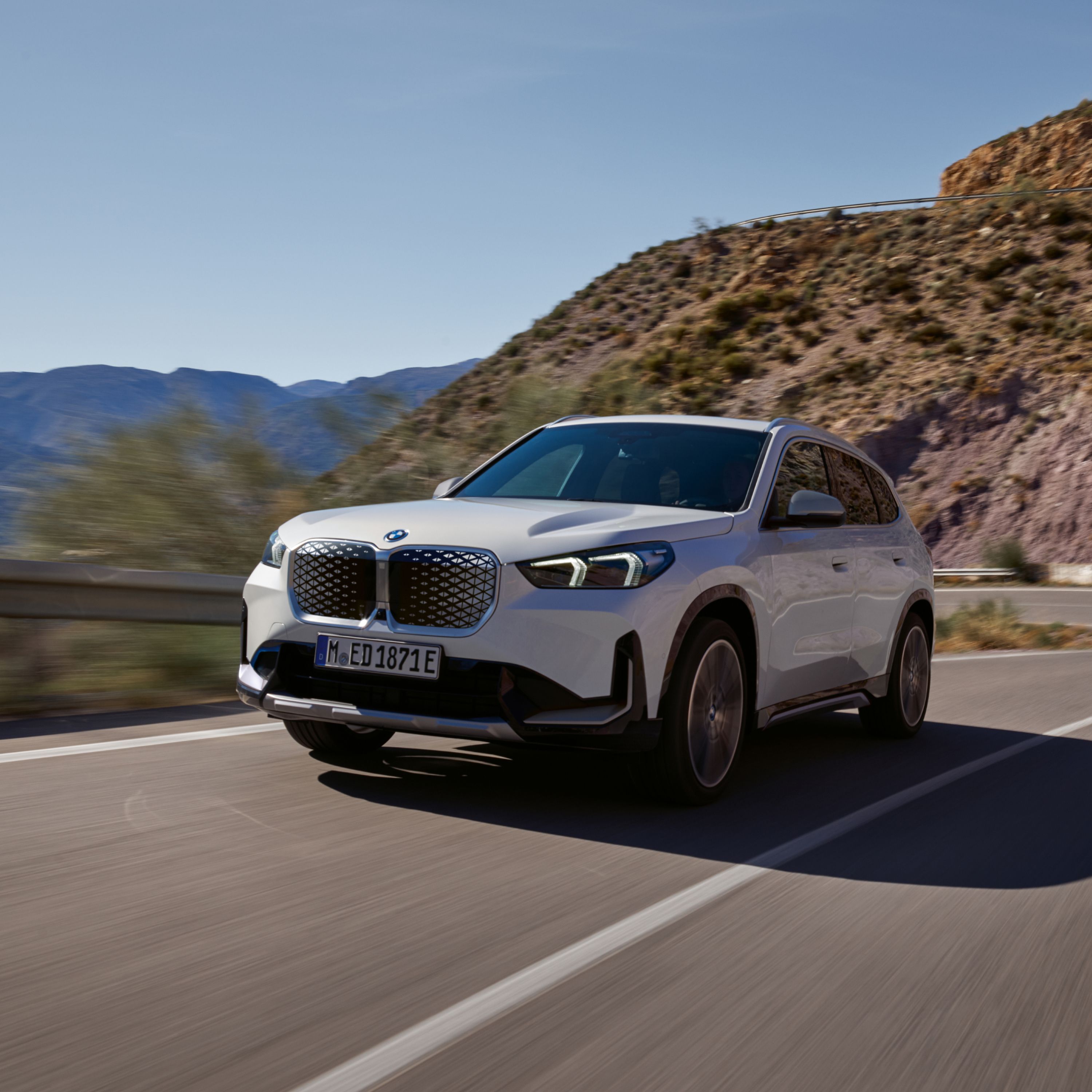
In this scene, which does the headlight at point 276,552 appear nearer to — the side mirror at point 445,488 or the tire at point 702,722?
the side mirror at point 445,488

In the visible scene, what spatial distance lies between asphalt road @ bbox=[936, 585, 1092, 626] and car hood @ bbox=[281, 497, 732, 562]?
17306 millimetres

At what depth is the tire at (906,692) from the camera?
8.06 m

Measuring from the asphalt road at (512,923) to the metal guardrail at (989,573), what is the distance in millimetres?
31791

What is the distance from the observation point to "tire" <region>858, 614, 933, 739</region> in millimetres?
8062

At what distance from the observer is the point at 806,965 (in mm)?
3861

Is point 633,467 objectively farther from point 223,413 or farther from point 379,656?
point 223,413

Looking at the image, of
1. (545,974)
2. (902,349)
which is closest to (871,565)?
(545,974)

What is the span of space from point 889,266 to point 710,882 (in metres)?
57.9

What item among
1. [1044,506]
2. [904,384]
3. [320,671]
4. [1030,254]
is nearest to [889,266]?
[1030,254]

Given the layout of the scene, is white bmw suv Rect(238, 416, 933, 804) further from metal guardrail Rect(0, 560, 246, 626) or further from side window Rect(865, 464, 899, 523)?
metal guardrail Rect(0, 560, 246, 626)

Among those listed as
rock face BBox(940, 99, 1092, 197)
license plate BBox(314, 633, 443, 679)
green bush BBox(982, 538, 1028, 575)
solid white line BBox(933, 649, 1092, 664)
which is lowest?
green bush BBox(982, 538, 1028, 575)

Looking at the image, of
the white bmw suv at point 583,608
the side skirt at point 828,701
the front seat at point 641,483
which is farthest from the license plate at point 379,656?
the side skirt at point 828,701

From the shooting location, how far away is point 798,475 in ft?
22.9

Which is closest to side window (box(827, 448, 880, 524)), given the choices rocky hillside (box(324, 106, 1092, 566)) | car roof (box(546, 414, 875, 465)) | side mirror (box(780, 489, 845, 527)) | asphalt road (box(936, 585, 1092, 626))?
car roof (box(546, 414, 875, 465))
